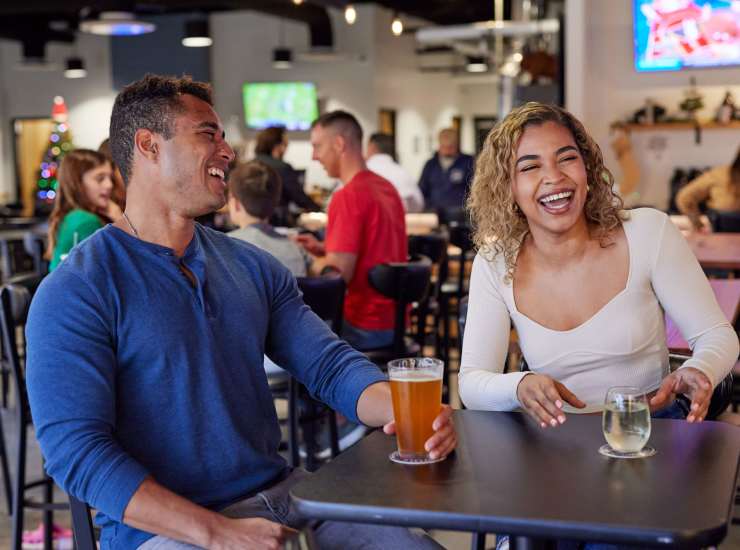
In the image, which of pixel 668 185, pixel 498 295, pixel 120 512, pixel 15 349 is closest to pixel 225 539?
pixel 120 512

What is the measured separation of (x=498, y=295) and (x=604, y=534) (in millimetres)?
1002

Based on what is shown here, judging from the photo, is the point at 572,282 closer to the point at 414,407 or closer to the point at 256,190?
the point at 414,407

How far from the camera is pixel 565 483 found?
133 cm

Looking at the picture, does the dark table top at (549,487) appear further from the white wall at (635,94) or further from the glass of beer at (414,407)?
the white wall at (635,94)

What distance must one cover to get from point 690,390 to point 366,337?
7.26ft

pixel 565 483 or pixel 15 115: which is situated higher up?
pixel 15 115

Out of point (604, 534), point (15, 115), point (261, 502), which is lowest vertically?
point (261, 502)

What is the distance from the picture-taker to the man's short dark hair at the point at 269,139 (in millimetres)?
6883

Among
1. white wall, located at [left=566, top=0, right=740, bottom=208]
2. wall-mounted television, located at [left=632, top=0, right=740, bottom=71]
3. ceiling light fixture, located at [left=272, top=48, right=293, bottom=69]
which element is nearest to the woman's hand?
white wall, located at [left=566, top=0, right=740, bottom=208]

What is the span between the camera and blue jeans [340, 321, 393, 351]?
154 inches

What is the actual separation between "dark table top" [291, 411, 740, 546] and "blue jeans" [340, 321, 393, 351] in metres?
2.31

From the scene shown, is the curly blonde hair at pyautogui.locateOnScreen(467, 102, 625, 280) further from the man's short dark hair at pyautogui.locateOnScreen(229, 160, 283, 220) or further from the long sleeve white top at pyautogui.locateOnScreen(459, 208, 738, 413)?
the man's short dark hair at pyautogui.locateOnScreen(229, 160, 283, 220)

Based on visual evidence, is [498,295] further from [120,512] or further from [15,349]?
[15,349]

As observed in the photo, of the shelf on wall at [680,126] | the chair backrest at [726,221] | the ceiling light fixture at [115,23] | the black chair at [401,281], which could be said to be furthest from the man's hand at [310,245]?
the ceiling light fixture at [115,23]
